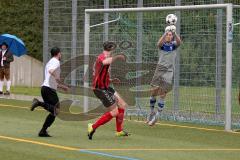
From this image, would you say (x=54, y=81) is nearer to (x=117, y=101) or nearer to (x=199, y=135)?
(x=117, y=101)

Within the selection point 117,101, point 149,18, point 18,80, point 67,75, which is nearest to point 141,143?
point 117,101

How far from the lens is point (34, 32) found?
40781 millimetres

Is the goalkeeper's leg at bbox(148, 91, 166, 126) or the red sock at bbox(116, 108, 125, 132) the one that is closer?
the red sock at bbox(116, 108, 125, 132)

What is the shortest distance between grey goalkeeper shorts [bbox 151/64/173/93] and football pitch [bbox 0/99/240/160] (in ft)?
3.24

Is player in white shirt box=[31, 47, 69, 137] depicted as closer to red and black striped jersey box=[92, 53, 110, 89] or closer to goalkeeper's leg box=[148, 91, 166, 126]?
red and black striped jersey box=[92, 53, 110, 89]

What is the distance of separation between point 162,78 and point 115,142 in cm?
490

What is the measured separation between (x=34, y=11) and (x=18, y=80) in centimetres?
342

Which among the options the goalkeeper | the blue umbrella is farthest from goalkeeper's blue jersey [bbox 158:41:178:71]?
the blue umbrella

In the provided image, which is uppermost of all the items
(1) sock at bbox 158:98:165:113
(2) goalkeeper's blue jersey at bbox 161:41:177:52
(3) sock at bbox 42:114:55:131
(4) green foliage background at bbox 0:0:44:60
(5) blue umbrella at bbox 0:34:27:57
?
(4) green foliage background at bbox 0:0:44:60

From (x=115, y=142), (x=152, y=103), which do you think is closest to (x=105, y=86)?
(x=115, y=142)

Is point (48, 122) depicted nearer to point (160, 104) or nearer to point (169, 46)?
point (160, 104)

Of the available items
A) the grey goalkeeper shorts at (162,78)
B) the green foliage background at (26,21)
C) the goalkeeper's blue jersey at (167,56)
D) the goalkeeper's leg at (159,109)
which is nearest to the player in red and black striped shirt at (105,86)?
the goalkeeper's leg at (159,109)

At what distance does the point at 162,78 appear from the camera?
852 inches

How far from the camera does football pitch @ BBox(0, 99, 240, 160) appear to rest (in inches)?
583
